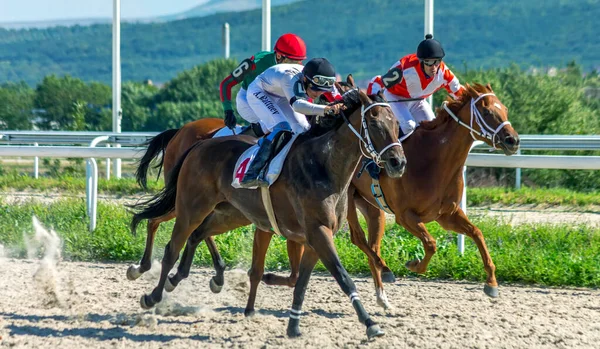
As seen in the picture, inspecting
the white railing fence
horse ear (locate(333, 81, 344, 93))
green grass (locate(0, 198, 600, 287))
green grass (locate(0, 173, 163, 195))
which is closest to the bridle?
horse ear (locate(333, 81, 344, 93))

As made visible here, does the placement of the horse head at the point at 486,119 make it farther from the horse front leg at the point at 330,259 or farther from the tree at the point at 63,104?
the tree at the point at 63,104

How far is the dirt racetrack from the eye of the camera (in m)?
5.18

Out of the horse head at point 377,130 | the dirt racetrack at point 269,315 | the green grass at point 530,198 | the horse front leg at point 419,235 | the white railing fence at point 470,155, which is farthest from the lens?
the green grass at point 530,198

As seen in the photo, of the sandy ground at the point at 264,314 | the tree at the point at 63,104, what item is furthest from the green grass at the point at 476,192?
the tree at the point at 63,104

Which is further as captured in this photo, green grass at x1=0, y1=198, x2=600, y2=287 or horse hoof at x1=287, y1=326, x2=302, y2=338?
green grass at x1=0, y1=198, x2=600, y2=287

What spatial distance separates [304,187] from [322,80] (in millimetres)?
681

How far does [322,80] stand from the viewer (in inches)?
215

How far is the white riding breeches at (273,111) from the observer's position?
605 centimetres

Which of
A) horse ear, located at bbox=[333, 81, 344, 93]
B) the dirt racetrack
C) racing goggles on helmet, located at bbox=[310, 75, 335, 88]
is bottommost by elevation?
the dirt racetrack

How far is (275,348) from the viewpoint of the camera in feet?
16.5

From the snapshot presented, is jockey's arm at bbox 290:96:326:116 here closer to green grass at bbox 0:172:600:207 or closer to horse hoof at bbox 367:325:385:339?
horse hoof at bbox 367:325:385:339

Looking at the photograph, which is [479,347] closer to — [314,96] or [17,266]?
[314,96]

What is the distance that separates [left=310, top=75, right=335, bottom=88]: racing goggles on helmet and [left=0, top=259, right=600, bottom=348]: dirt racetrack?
151cm

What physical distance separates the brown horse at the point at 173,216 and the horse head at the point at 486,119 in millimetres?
1496
